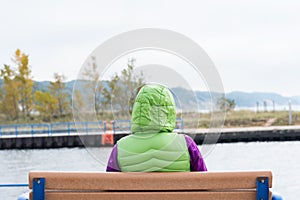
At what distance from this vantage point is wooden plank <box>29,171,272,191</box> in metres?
1.73

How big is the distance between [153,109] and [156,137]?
0.09m

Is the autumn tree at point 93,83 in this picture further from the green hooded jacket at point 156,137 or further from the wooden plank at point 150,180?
the wooden plank at point 150,180

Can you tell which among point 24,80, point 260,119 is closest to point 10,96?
point 24,80

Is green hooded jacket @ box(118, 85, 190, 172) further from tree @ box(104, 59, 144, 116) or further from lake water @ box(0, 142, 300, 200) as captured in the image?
lake water @ box(0, 142, 300, 200)

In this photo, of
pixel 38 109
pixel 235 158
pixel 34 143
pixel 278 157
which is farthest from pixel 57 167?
pixel 38 109

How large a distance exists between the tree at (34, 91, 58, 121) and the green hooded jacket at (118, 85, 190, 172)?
105ft

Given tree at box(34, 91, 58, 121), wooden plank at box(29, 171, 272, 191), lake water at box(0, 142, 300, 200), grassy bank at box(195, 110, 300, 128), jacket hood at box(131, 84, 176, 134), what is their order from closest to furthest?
wooden plank at box(29, 171, 272, 191), jacket hood at box(131, 84, 176, 134), lake water at box(0, 142, 300, 200), grassy bank at box(195, 110, 300, 128), tree at box(34, 91, 58, 121)

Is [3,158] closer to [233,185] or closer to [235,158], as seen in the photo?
[235,158]

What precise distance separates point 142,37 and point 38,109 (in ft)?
107

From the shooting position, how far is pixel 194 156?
1864 mm

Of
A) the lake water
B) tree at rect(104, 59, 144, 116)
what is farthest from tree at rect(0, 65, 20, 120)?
tree at rect(104, 59, 144, 116)

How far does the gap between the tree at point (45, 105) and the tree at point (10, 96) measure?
1.26m

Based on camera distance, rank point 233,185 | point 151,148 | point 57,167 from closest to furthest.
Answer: point 233,185 → point 151,148 → point 57,167

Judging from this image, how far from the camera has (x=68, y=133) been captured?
23406mm
